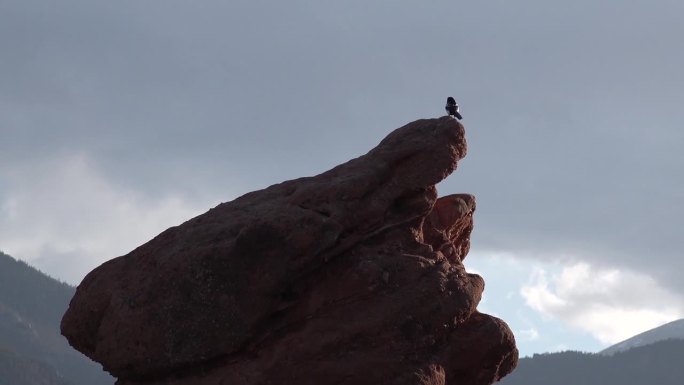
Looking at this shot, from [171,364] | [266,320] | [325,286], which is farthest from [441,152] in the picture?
[171,364]

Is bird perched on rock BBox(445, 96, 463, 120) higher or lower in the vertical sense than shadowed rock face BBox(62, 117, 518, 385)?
higher

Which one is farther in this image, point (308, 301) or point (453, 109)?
point (453, 109)

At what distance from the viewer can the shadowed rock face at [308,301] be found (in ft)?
89.4

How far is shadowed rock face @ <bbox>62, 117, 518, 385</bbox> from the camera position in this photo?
27250 millimetres

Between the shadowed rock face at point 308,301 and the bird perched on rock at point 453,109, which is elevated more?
the bird perched on rock at point 453,109

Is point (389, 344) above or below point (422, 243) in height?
below

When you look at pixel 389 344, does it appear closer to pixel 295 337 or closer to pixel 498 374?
pixel 295 337

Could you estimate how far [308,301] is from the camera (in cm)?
2822

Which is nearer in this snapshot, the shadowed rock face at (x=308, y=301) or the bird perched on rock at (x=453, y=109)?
the shadowed rock face at (x=308, y=301)

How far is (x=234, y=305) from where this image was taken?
90.7ft

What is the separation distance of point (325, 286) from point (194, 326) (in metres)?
3.87

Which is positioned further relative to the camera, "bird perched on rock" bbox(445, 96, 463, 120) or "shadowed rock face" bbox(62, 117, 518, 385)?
"bird perched on rock" bbox(445, 96, 463, 120)

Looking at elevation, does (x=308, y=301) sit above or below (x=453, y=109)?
below

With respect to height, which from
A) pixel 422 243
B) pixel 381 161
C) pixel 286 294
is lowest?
pixel 286 294
